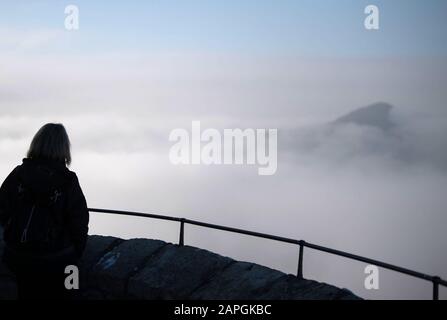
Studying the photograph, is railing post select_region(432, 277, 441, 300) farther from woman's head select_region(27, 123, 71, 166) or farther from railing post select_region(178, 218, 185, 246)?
railing post select_region(178, 218, 185, 246)

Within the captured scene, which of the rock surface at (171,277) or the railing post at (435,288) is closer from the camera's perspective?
the railing post at (435,288)

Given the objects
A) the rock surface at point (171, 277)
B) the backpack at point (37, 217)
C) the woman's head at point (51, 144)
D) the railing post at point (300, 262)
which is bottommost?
the rock surface at point (171, 277)

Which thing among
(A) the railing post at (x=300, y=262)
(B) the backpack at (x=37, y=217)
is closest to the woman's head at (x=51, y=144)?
(B) the backpack at (x=37, y=217)

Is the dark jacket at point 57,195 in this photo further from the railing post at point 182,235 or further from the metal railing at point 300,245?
the railing post at point 182,235

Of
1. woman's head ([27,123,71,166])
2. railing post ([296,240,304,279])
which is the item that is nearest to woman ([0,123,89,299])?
woman's head ([27,123,71,166])

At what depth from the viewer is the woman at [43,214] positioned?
4246 mm

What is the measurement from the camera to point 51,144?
4.29 m

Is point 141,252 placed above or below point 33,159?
below

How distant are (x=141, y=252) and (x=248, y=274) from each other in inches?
51.1

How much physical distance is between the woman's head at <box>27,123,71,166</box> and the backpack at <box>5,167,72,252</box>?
0.13 m

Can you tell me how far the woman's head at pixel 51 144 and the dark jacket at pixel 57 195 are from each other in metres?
0.04
